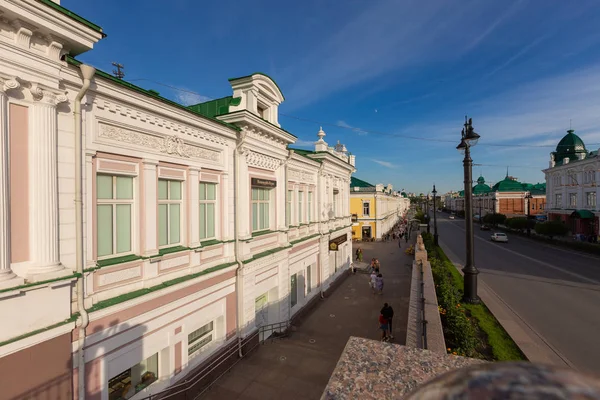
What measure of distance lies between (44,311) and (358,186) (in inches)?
1532

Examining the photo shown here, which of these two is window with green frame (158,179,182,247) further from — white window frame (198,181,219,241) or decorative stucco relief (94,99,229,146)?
decorative stucco relief (94,99,229,146)

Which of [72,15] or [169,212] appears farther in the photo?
[169,212]

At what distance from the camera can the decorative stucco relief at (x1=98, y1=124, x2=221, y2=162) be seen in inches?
230

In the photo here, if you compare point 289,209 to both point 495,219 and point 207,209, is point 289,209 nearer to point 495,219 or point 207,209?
point 207,209

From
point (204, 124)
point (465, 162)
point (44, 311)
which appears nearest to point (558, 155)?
point (465, 162)

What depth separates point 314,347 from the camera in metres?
10.5

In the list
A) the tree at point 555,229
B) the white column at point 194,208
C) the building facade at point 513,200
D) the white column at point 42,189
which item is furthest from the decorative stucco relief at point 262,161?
the building facade at point 513,200

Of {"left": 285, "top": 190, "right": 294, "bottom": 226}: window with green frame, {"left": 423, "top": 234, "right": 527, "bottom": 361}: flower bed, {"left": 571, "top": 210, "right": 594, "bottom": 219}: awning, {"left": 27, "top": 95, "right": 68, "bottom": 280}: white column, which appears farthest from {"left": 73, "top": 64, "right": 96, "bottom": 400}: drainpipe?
{"left": 571, "top": 210, "right": 594, "bottom": 219}: awning

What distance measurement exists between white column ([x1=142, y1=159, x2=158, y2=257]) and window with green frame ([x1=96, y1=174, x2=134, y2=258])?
29 cm

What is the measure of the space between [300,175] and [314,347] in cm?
763

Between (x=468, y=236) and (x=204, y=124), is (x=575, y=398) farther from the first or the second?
(x=468, y=236)

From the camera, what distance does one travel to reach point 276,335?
1129 centimetres

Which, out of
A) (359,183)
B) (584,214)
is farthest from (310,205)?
(584,214)

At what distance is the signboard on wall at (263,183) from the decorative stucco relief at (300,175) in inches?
81.2
